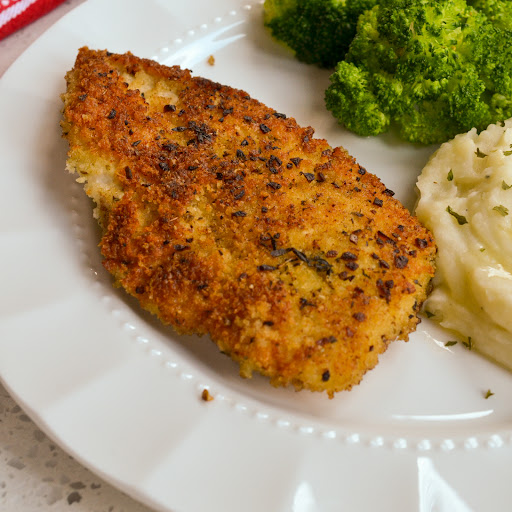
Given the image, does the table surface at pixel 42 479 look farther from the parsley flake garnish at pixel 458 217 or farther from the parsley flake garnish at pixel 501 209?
the parsley flake garnish at pixel 501 209

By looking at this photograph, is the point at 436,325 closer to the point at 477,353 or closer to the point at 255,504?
the point at 477,353

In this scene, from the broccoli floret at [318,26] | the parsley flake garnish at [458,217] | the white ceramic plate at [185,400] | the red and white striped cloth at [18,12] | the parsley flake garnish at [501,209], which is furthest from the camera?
the red and white striped cloth at [18,12]

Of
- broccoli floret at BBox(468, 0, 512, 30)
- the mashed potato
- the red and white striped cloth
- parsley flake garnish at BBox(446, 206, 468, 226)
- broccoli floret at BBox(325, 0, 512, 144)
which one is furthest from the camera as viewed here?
the red and white striped cloth

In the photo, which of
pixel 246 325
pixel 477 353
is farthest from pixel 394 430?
pixel 246 325

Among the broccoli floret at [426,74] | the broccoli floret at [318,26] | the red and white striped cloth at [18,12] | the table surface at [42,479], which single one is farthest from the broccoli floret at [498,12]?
the table surface at [42,479]

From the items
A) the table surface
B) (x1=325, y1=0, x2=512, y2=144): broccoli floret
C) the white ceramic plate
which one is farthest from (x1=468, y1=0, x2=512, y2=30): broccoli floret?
the table surface

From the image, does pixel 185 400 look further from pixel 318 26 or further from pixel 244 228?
pixel 318 26

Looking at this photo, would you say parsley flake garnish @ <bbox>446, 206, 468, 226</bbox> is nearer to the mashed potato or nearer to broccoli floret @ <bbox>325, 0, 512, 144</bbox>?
the mashed potato
